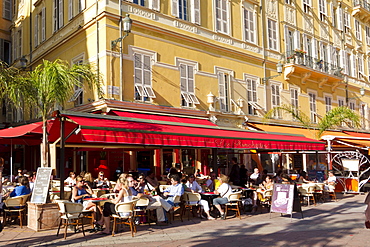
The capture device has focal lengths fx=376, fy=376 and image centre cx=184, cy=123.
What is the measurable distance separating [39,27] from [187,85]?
887 cm

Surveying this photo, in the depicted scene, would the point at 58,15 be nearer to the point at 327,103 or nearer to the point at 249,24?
the point at 249,24

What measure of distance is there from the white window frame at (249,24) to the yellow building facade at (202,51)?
53mm

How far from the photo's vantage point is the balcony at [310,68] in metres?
22.0

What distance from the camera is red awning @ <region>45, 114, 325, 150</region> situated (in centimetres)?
913

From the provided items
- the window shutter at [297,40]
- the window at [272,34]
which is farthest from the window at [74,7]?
the window shutter at [297,40]

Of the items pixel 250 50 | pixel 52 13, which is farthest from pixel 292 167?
pixel 52 13

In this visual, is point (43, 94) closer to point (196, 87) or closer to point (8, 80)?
point (8, 80)

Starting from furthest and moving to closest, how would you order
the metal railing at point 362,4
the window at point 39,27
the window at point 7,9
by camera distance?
the metal railing at point 362,4 < the window at point 7,9 < the window at point 39,27

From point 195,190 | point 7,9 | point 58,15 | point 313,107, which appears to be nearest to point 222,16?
point 58,15

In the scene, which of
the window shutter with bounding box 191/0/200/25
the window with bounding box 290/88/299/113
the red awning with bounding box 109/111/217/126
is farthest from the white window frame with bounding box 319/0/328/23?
the red awning with bounding box 109/111/217/126

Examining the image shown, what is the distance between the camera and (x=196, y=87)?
57.1 ft

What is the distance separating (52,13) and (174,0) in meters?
6.15

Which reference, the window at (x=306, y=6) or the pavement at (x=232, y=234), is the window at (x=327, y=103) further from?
the pavement at (x=232, y=234)

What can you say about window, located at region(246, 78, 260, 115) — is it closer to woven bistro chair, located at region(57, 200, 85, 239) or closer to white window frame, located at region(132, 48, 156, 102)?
white window frame, located at region(132, 48, 156, 102)
